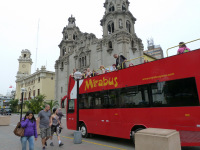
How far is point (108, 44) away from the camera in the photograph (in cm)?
3070

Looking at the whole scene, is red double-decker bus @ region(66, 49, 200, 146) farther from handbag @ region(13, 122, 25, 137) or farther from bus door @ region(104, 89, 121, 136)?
handbag @ region(13, 122, 25, 137)

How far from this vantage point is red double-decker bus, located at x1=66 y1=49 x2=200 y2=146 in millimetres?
6094

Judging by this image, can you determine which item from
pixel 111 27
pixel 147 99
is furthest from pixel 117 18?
pixel 147 99

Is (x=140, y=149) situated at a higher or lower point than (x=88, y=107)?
→ lower

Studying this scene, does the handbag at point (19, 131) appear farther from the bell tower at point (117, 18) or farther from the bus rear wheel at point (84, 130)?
the bell tower at point (117, 18)

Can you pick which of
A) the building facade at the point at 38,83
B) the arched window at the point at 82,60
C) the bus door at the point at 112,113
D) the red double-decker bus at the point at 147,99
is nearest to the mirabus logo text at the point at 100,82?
the red double-decker bus at the point at 147,99

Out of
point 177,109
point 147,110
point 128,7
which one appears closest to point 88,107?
point 147,110

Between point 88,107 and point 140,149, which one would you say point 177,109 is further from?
point 88,107

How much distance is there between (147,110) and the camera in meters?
7.29

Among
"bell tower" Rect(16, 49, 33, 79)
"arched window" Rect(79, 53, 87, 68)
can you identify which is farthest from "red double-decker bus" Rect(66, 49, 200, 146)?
"bell tower" Rect(16, 49, 33, 79)

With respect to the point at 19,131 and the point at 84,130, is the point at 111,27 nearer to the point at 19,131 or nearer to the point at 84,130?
the point at 84,130

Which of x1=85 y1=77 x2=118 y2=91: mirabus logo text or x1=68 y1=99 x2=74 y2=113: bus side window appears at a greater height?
x1=85 y1=77 x2=118 y2=91: mirabus logo text

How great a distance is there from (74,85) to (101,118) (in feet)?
11.6

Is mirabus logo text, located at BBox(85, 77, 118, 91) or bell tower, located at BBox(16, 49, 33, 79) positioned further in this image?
bell tower, located at BBox(16, 49, 33, 79)
